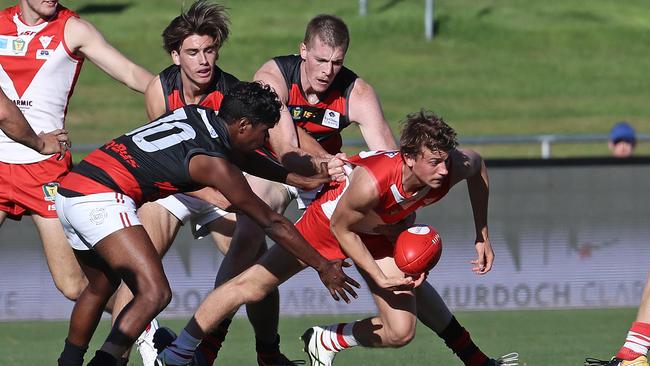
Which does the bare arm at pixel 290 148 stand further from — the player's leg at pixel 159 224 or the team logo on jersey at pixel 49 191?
the team logo on jersey at pixel 49 191

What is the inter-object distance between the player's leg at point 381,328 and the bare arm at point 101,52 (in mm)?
2023

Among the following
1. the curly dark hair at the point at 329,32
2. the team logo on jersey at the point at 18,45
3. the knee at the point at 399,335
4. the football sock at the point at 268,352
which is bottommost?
the football sock at the point at 268,352

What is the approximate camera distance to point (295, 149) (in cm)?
761

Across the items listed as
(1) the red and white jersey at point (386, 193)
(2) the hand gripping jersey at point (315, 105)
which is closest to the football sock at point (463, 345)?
(1) the red and white jersey at point (386, 193)

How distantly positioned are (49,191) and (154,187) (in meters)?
1.50

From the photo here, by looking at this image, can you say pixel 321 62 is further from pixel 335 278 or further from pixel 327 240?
pixel 335 278

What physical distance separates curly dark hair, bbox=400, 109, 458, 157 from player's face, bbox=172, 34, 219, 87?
1.50m

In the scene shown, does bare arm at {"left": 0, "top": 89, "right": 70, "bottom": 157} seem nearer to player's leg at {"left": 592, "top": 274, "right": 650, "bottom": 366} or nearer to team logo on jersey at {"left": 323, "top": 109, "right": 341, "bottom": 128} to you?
team logo on jersey at {"left": 323, "top": 109, "right": 341, "bottom": 128}

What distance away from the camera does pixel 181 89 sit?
795 cm

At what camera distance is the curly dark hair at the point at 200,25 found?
25.4 ft

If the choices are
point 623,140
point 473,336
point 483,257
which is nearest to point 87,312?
point 483,257

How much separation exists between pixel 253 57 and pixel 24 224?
1592 centimetres

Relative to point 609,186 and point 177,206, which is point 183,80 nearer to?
point 177,206

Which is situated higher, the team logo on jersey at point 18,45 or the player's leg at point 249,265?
the team logo on jersey at point 18,45
